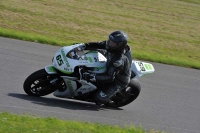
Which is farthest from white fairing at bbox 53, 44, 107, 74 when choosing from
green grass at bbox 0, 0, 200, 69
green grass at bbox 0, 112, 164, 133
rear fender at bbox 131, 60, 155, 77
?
green grass at bbox 0, 0, 200, 69

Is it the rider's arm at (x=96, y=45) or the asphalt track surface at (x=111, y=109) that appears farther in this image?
the rider's arm at (x=96, y=45)

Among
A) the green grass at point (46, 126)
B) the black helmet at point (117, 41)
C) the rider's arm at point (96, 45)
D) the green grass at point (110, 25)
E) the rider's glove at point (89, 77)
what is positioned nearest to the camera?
the green grass at point (46, 126)

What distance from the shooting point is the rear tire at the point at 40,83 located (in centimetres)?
801

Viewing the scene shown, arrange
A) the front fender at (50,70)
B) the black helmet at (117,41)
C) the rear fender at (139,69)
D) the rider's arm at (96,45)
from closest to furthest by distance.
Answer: the black helmet at (117,41) < the front fender at (50,70) < the rider's arm at (96,45) < the rear fender at (139,69)

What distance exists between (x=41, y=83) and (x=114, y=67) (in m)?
1.37

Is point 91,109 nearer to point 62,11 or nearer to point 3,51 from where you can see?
point 3,51

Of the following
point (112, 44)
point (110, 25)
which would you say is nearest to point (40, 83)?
point (112, 44)

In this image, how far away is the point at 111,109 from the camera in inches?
352

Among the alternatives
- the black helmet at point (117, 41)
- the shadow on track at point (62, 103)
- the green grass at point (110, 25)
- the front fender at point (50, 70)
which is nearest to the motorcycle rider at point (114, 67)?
the black helmet at point (117, 41)

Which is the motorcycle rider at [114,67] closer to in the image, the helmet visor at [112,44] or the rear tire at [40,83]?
the helmet visor at [112,44]

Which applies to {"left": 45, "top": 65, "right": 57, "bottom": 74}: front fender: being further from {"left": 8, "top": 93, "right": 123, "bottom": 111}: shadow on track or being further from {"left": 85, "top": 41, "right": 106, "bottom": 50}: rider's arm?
{"left": 85, "top": 41, "right": 106, "bottom": 50}: rider's arm

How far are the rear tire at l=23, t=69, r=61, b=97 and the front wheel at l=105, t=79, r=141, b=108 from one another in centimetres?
131

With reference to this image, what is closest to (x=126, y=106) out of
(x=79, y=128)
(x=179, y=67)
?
(x=79, y=128)

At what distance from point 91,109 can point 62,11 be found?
405 inches
